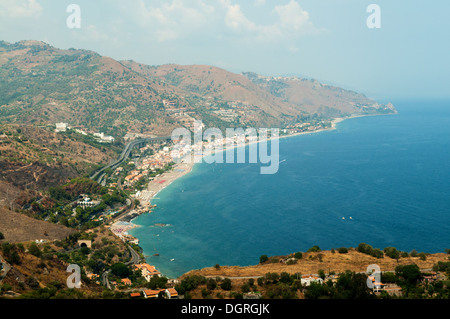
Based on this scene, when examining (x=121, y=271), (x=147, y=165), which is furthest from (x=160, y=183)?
(x=121, y=271)

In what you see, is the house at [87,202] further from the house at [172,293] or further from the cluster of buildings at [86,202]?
the house at [172,293]

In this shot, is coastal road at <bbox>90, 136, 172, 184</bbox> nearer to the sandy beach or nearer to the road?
the sandy beach

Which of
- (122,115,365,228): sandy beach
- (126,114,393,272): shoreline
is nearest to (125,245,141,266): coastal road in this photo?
(126,114,393,272): shoreline

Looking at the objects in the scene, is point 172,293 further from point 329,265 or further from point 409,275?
point 409,275

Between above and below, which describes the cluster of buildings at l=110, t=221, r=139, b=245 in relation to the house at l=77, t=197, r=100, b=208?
below

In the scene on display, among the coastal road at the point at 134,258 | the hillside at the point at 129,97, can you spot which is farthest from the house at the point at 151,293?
the hillside at the point at 129,97
